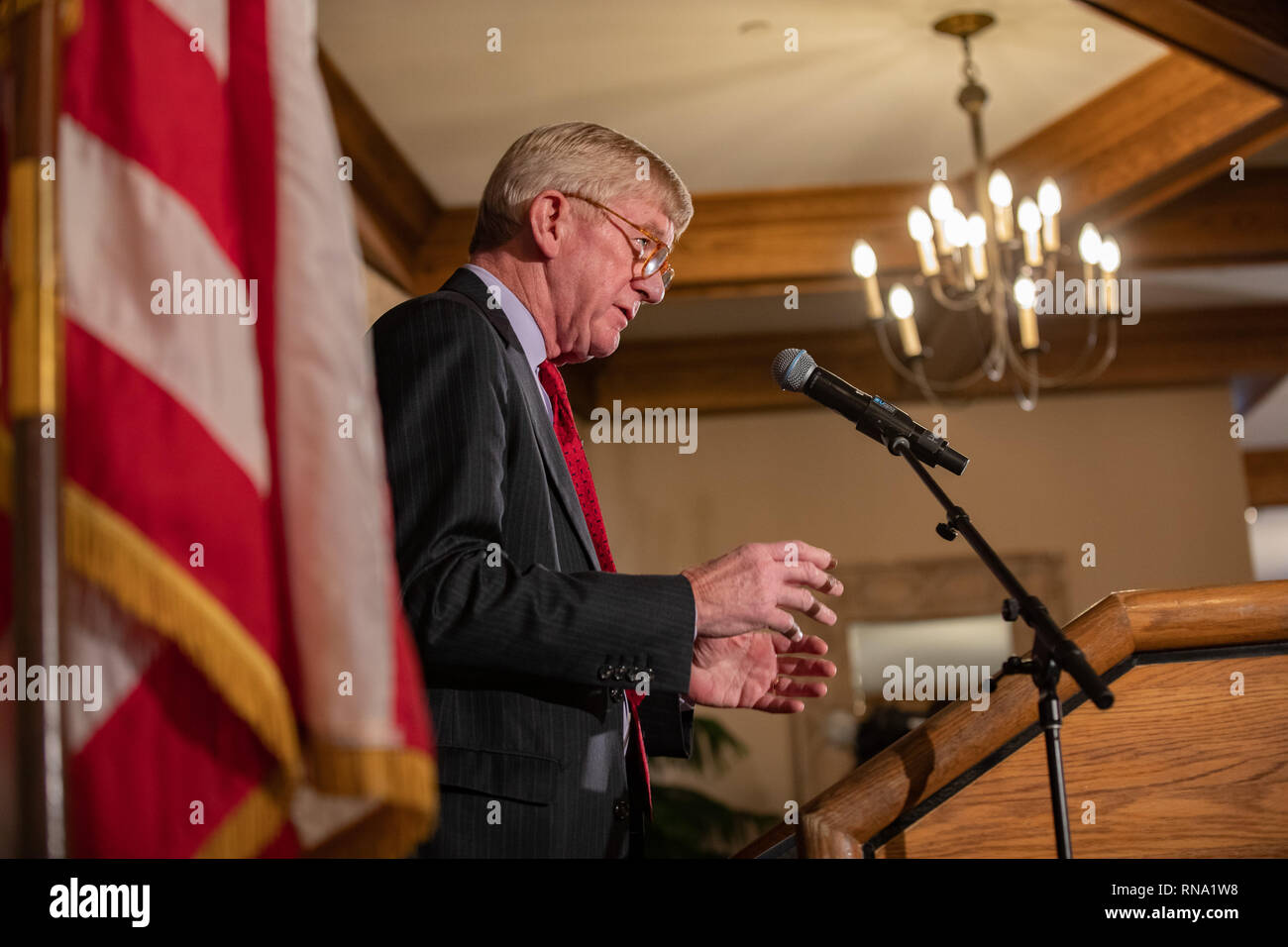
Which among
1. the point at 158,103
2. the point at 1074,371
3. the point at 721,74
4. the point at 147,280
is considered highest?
the point at 721,74

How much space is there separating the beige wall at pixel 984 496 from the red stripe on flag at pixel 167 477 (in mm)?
6370

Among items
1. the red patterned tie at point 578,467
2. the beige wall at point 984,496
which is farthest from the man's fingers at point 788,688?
the beige wall at point 984,496

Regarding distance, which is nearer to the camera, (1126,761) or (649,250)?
(1126,761)

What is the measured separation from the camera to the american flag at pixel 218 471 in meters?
0.82

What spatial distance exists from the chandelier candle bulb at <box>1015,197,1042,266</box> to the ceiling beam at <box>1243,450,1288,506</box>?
23.2 ft

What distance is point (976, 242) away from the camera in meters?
3.96

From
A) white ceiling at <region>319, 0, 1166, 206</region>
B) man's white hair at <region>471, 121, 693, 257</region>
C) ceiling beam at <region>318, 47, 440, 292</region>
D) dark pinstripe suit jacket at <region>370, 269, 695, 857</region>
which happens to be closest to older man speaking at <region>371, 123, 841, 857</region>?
dark pinstripe suit jacket at <region>370, 269, 695, 857</region>

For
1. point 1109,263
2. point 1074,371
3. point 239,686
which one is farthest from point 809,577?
point 1074,371

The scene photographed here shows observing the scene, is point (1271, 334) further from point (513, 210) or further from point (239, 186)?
point (239, 186)

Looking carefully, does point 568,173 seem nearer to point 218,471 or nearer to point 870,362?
point 218,471

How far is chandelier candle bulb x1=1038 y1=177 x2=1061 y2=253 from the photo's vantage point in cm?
383

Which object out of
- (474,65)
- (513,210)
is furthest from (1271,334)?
(513,210)

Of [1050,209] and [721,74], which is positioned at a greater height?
[721,74]

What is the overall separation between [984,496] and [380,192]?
13.2 feet
